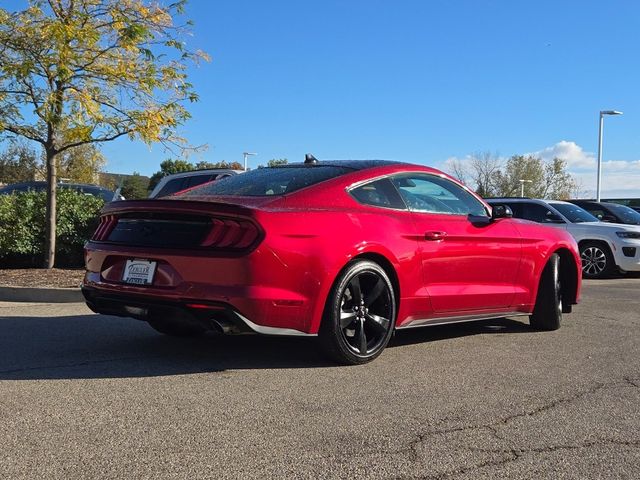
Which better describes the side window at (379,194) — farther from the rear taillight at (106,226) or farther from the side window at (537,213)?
the side window at (537,213)

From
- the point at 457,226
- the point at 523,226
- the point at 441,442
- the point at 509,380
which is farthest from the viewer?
the point at 523,226

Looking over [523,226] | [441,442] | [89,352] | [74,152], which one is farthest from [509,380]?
[74,152]

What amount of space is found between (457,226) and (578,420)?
2188mm

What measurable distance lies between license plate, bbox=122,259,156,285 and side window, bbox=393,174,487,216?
2135 millimetres

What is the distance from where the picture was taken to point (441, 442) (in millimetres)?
3340

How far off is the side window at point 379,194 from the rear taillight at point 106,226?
6.05 ft

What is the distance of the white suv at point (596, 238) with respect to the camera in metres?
12.8

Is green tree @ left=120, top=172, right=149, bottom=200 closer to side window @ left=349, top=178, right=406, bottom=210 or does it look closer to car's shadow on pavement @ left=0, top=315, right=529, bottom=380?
car's shadow on pavement @ left=0, top=315, right=529, bottom=380

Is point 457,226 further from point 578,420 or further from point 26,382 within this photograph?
point 26,382

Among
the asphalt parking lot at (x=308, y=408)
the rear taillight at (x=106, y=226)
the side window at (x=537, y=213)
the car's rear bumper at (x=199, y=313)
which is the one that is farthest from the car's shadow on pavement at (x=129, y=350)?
the side window at (x=537, y=213)

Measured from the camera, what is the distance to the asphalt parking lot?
3.04 metres

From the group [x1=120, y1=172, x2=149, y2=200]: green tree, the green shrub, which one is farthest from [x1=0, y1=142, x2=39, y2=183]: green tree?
the green shrub

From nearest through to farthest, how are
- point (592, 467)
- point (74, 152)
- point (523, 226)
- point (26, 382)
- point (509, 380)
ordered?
point (592, 467) → point (26, 382) → point (509, 380) → point (523, 226) → point (74, 152)

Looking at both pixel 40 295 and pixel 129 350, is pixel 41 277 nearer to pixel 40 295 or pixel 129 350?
pixel 40 295
